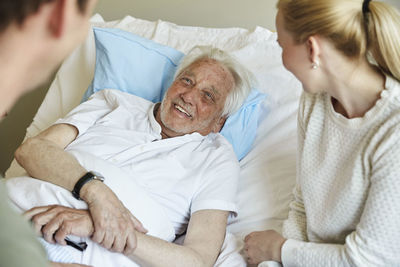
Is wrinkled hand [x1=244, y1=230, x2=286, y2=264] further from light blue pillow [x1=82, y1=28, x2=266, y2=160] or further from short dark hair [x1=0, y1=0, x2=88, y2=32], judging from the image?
short dark hair [x1=0, y1=0, x2=88, y2=32]

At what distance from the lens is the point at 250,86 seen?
180 centimetres

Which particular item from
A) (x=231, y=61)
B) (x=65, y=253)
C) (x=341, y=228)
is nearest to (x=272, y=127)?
(x=231, y=61)

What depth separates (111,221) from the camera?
1.26 meters

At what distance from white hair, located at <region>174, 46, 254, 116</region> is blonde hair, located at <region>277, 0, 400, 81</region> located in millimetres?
723

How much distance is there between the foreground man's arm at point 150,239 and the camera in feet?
4.02

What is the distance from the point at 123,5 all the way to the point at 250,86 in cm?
103

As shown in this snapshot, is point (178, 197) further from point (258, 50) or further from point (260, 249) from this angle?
point (258, 50)

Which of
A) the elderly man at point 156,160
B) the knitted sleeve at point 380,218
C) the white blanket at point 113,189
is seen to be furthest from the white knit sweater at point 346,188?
the white blanket at point 113,189

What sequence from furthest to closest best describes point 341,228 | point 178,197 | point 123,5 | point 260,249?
point 123,5 → point 178,197 → point 260,249 → point 341,228

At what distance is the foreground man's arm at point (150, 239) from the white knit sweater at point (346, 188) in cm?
23

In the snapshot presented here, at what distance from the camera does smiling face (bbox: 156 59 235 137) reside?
1.64 metres

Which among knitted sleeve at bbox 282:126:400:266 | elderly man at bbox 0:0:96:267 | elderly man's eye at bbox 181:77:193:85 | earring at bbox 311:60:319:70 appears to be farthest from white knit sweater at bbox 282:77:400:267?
elderly man at bbox 0:0:96:267

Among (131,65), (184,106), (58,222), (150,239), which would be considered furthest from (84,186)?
(131,65)

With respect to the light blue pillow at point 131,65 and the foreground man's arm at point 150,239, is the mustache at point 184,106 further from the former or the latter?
the foreground man's arm at point 150,239
